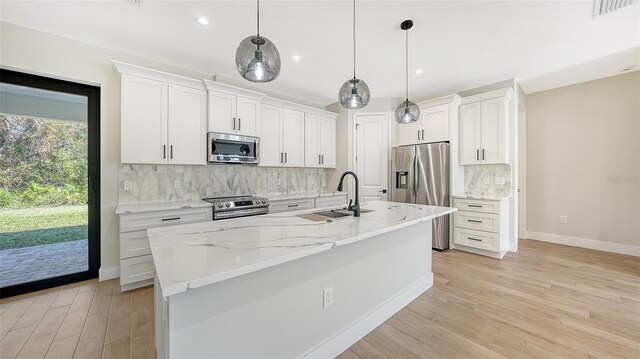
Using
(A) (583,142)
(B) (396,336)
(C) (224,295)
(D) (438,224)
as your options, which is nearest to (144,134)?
(C) (224,295)

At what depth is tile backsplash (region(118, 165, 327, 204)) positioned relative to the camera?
3.06 meters

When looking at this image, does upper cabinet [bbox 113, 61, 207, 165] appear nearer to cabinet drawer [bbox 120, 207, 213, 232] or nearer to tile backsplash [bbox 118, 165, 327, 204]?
tile backsplash [bbox 118, 165, 327, 204]

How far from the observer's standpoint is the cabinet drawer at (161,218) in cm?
260

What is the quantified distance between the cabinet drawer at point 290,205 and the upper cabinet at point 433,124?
206cm

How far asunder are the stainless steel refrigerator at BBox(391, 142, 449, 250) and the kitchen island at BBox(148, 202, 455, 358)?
1.97 meters

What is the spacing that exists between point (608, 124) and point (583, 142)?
368 mm

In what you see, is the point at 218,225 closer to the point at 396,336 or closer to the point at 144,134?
the point at 396,336

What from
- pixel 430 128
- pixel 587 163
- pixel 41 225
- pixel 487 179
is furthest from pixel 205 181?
pixel 587 163

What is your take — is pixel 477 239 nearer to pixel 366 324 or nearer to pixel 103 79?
pixel 366 324

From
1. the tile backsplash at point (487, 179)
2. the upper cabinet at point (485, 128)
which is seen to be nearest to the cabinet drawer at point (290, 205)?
the upper cabinet at point (485, 128)

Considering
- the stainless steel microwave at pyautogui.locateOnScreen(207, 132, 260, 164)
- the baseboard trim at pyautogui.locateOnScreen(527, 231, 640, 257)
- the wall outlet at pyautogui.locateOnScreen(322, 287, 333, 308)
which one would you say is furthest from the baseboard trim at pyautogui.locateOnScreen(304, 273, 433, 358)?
the baseboard trim at pyautogui.locateOnScreen(527, 231, 640, 257)

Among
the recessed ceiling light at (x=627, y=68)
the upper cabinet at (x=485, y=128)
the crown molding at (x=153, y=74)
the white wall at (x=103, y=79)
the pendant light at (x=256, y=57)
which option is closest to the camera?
the pendant light at (x=256, y=57)

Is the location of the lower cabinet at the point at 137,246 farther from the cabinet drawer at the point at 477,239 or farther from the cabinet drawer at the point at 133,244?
the cabinet drawer at the point at 477,239

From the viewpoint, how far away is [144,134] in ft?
9.41
